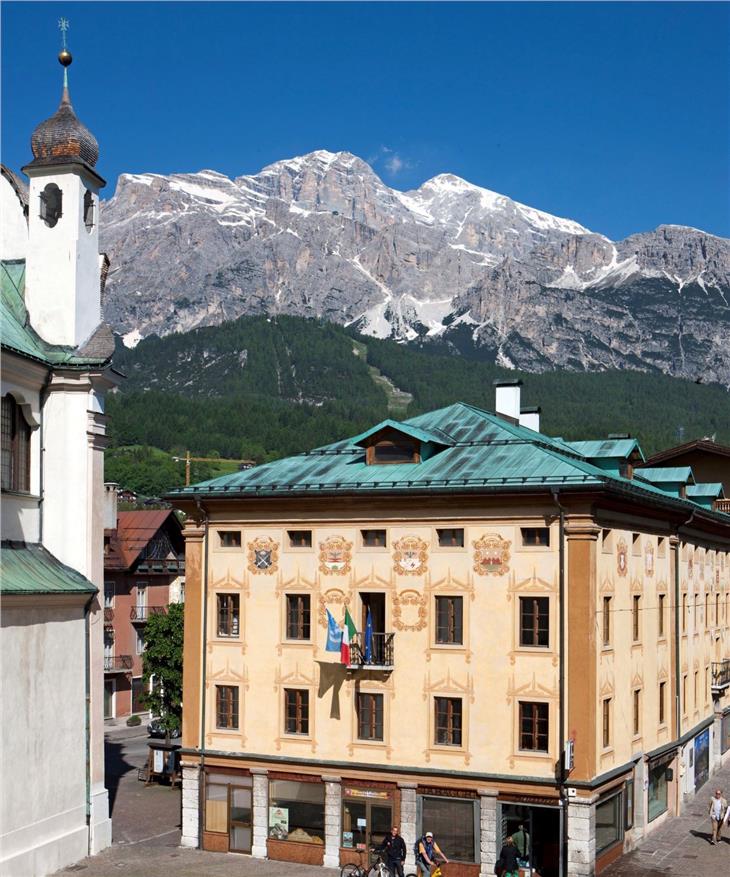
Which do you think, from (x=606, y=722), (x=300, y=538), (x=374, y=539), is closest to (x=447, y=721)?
(x=606, y=722)

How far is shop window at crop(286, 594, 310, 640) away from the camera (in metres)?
43.5

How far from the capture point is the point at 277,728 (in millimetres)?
43125

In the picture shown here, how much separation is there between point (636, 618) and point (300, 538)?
498 inches

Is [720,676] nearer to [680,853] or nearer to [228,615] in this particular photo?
[680,853]

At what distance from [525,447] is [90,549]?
15162 mm

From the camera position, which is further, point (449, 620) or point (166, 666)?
point (166, 666)

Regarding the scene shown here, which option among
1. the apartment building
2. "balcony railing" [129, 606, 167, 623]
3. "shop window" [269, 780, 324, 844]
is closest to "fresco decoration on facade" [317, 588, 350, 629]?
the apartment building

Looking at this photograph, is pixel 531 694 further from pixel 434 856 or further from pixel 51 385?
pixel 51 385

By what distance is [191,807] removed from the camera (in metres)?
43.8

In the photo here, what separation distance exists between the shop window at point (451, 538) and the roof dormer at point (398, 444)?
134 inches

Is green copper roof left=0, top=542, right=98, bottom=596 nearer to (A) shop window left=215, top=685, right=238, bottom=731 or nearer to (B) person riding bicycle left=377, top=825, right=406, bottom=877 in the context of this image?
(A) shop window left=215, top=685, right=238, bottom=731

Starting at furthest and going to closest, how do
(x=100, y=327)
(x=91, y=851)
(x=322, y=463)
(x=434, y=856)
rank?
(x=322, y=463), (x=100, y=327), (x=91, y=851), (x=434, y=856)

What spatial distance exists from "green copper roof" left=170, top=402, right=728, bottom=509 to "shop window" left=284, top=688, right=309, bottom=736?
6.91 m

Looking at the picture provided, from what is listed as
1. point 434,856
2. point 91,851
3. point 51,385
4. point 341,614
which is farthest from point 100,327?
point 434,856
